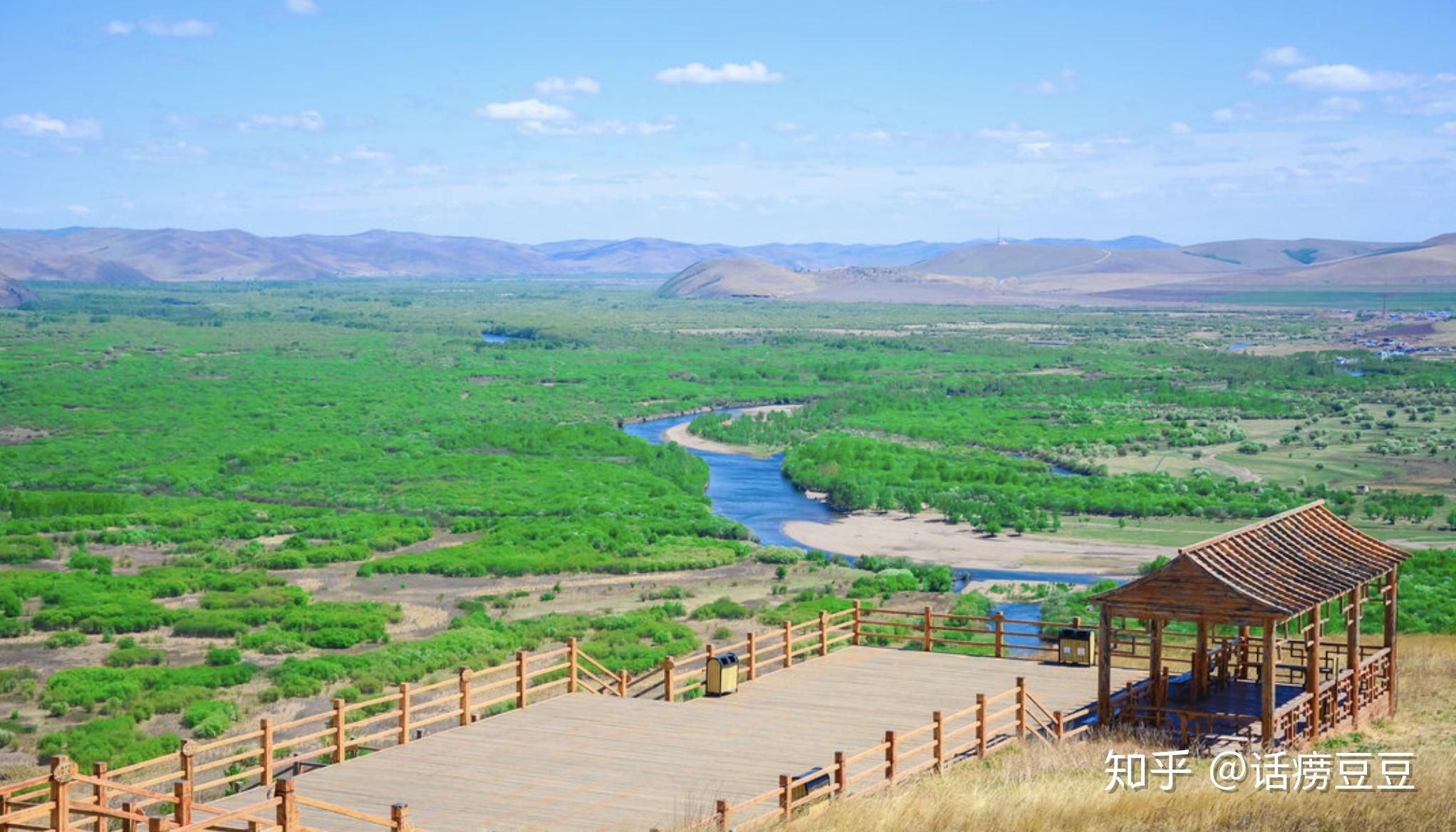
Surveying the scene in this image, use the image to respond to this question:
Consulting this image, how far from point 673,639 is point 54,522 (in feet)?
94.4

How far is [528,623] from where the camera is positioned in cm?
4159

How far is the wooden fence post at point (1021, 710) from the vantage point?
68.3 ft

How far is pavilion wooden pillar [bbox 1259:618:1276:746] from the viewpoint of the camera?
20.9 metres

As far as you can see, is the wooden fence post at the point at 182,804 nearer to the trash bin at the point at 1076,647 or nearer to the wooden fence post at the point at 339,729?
the wooden fence post at the point at 339,729

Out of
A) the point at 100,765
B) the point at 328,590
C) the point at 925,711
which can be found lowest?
the point at 328,590

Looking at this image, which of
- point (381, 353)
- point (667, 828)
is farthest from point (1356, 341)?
point (667, 828)

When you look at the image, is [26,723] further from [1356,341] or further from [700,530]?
→ [1356,341]

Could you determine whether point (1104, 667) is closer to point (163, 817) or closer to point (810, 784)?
point (810, 784)

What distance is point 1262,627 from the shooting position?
22.8 meters

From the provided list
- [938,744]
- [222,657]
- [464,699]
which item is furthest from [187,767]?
[222,657]

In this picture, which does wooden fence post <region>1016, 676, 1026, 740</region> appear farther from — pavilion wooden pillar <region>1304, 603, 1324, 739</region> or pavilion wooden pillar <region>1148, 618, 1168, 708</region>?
pavilion wooden pillar <region>1304, 603, 1324, 739</region>

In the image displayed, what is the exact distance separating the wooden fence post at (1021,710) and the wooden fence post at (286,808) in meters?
9.57

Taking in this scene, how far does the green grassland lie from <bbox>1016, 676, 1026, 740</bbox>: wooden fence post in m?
15.5

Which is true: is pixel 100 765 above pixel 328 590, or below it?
above
